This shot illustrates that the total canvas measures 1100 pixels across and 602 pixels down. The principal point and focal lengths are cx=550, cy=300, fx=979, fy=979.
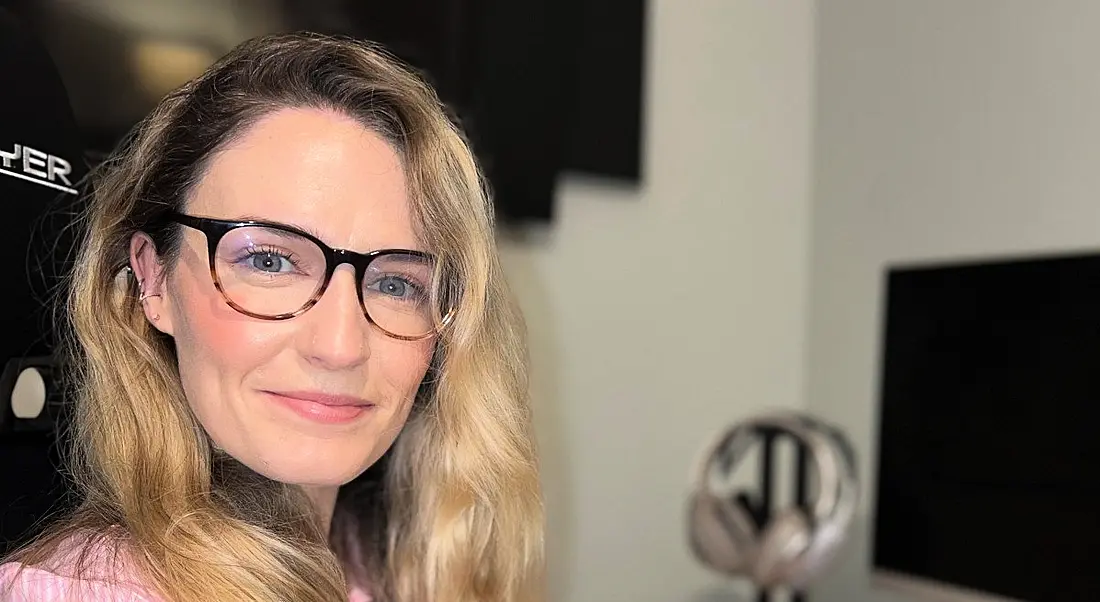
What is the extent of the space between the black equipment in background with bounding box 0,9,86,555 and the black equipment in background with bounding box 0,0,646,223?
0.81 ft

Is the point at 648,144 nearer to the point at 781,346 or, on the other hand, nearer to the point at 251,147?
the point at 781,346

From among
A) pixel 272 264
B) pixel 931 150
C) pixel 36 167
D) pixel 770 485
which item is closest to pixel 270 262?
pixel 272 264

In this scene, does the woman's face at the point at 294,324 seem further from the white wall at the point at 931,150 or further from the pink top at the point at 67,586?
the white wall at the point at 931,150

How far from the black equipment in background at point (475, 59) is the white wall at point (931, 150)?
0.43 m

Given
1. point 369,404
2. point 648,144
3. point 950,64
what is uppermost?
point 950,64

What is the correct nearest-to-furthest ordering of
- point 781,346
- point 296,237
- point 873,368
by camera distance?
point 296,237 → point 873,368 → point 781,346

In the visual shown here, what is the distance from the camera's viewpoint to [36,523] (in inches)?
31.4

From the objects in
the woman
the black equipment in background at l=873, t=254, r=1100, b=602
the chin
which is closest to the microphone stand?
the black equipment in background at l=873, t=254, r=1100, b=602

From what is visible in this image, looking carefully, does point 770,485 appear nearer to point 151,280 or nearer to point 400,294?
point 400,294

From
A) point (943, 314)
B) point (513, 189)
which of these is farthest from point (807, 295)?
point (513, 189)

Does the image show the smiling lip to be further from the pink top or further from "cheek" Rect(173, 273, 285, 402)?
the pink top

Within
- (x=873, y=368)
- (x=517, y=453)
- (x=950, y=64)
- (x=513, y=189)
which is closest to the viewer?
(x=517, y=453)

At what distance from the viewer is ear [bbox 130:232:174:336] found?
81 centimetres

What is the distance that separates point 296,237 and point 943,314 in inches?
40.5
